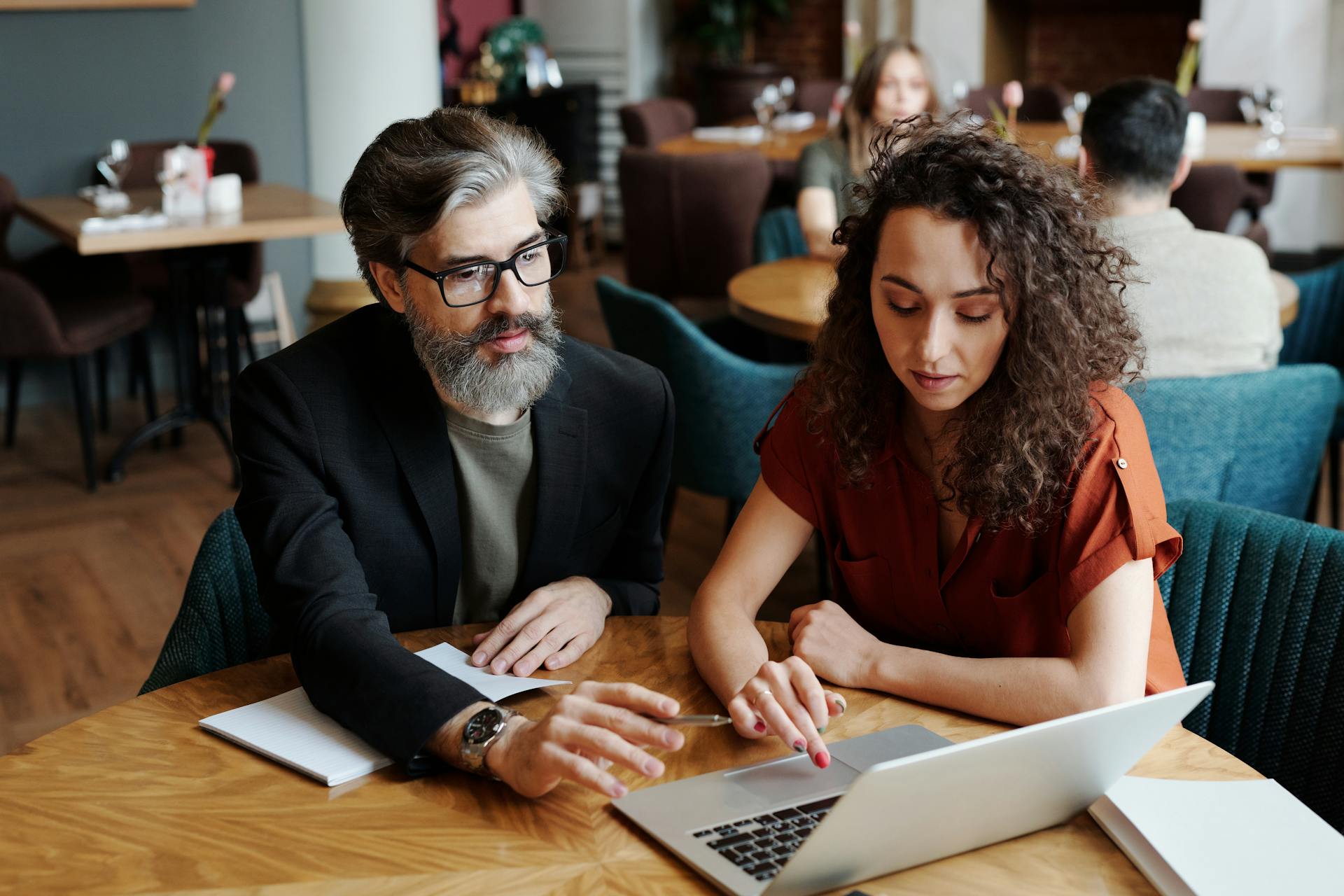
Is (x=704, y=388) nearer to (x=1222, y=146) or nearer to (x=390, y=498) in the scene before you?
(x=390, y=498)

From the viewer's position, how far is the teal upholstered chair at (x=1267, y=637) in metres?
1.51

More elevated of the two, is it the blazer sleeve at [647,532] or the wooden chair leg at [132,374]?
the blazer sleeve at [647,532]

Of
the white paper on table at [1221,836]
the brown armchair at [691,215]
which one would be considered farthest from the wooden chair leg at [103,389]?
the white paper on table at [1221,836]

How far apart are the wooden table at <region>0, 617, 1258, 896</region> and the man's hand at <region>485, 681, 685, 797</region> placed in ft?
0.12

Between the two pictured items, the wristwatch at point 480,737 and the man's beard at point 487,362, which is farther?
the man's beard at point 487,362

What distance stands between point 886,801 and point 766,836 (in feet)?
0.71

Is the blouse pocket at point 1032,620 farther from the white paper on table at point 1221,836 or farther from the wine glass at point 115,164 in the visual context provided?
the wine glass at point 115,164

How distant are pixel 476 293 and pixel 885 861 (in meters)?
0.85

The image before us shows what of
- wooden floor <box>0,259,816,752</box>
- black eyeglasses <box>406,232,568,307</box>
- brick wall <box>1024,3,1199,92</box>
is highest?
brick wall <box>1024,3,1199,92</box>

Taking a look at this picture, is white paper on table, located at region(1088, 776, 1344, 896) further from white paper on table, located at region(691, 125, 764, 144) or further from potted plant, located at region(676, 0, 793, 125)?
potted plant, located at region(676, 0, 793, 125)

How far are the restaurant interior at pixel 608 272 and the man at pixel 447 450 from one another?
0.14 m

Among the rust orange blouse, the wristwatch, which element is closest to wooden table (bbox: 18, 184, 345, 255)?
the rust orange blouse

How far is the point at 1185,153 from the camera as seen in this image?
2.77 metres

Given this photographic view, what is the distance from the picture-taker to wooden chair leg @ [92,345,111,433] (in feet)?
16.7
